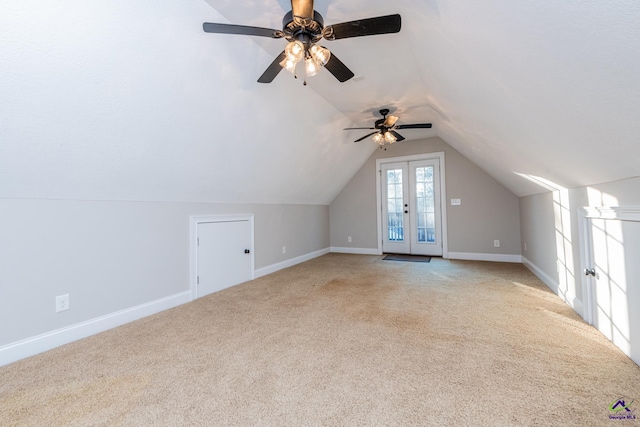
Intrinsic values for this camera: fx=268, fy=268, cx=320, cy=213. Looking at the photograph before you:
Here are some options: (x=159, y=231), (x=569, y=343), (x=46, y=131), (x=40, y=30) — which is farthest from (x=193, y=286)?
(x=569, y=343)

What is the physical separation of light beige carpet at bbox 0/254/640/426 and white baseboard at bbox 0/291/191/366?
83mm

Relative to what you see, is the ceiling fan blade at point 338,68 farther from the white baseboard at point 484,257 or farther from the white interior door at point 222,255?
the white baseboard at point 484,257

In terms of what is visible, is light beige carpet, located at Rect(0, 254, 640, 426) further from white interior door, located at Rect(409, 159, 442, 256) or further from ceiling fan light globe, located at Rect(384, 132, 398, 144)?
white interior door, located at Rect(409, 159, 442, 256)

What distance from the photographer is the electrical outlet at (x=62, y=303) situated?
6.57ft

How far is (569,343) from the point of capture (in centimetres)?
187

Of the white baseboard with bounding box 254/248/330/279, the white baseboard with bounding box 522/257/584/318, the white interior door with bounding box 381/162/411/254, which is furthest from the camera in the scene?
the white interior door with bounding box 381/162/411/254

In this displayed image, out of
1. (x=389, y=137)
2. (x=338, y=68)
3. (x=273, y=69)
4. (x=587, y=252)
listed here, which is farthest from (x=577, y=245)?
(x=273, y=69)

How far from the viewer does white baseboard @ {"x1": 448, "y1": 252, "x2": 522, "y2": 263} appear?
15.3ft

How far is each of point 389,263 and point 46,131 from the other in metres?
4.53

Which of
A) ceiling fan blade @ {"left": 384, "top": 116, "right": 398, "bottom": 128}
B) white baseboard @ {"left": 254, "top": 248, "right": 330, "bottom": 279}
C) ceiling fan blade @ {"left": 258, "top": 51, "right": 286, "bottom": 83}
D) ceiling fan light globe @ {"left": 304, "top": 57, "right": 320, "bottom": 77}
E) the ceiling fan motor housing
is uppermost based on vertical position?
ceiling fan blade @ {"left": 384, "top": 116, "right": 398, "bottom": 128}

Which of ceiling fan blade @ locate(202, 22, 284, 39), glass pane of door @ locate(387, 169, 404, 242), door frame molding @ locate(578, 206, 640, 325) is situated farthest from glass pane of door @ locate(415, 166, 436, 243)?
ceiling fan blade @ locate(202, 22, 284, 39)

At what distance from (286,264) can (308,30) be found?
3679 mm

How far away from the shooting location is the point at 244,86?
241 cm

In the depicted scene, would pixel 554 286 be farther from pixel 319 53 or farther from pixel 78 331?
pixel 78 331
